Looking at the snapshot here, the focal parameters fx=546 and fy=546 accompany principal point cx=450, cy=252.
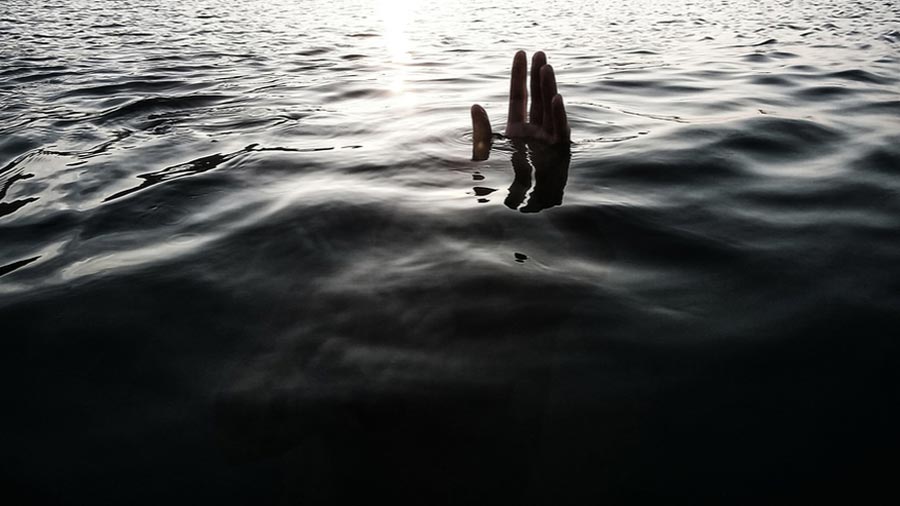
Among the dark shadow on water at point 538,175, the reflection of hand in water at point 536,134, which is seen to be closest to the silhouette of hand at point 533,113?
the reflection of hand in water at point 536,134

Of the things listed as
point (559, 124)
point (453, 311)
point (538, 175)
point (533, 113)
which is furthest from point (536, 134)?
point (453, 311)

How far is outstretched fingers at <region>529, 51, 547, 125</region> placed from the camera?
3990mm

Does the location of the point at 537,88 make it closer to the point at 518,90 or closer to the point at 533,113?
the point at 518,90

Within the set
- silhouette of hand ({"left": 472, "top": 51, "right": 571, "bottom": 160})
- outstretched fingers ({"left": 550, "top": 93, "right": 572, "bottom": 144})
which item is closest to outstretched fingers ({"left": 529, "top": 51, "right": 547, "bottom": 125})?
silhouette of hand ({"left": 472, "top": 51, "right": 571, "bottom": 160})

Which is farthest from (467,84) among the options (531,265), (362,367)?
(362,367)

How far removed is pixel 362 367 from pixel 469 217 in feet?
4.51

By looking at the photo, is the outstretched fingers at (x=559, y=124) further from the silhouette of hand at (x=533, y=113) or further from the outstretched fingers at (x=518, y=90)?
the outstretched fingers at (x=518, y=90)

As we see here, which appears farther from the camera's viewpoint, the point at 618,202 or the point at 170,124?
the point at 170,124

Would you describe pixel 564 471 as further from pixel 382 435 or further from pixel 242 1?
pixel 242 1

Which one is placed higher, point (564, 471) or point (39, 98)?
point (39, 98)

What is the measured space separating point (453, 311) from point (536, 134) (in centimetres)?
259

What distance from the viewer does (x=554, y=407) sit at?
177cm

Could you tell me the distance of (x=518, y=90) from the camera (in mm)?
4344

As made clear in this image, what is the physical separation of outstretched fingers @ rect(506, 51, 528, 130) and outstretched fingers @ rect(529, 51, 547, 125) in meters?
0.08
